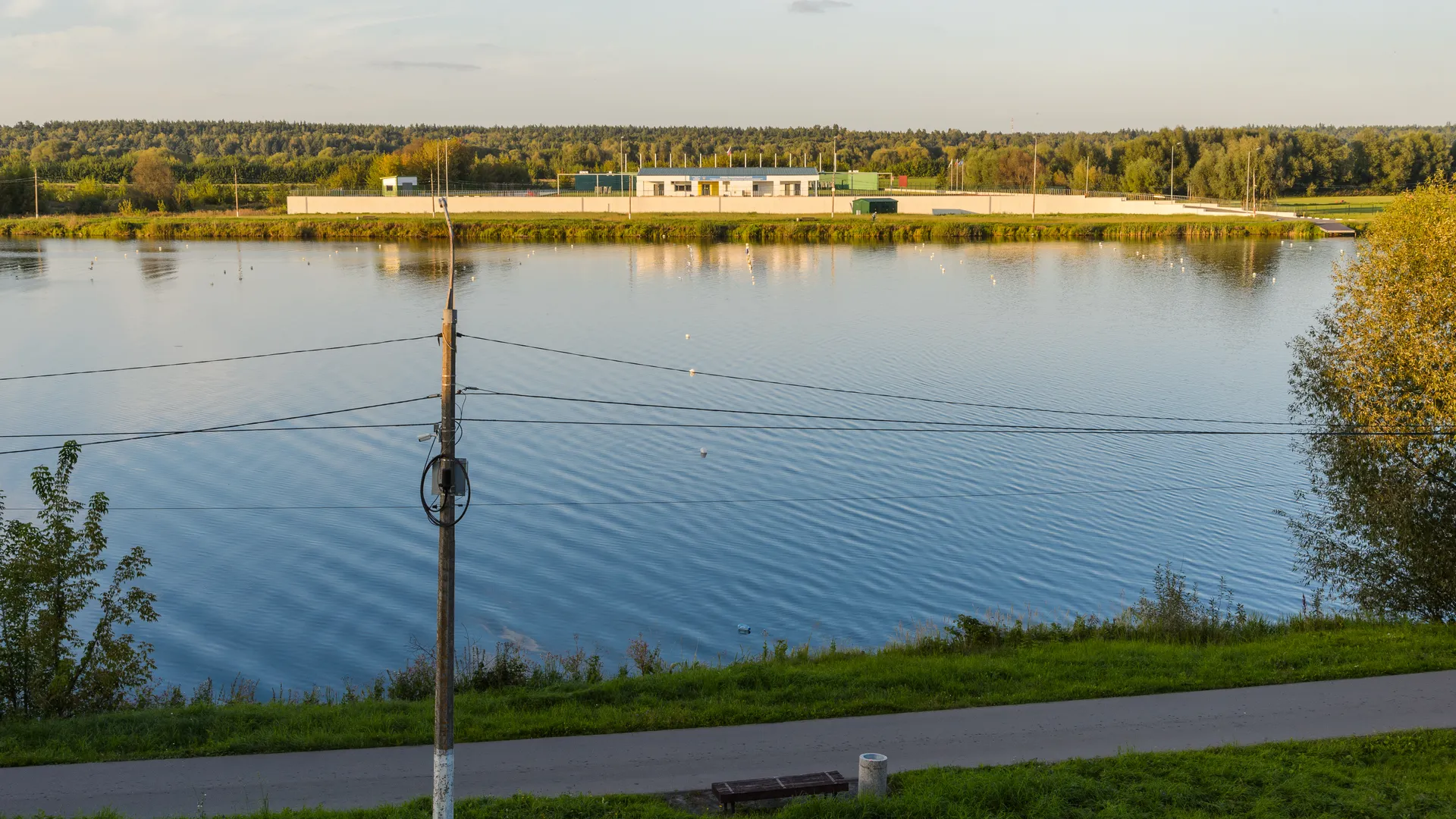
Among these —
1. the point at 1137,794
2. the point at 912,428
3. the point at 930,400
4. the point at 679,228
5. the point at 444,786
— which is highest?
the point at 679,228

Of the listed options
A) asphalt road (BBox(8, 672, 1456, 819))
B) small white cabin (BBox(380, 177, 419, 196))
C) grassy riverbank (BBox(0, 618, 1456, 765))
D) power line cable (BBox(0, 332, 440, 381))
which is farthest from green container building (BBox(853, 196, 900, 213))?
asphalt road (BBox(8, 672, 1456, 819))

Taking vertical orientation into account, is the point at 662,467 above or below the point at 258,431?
below

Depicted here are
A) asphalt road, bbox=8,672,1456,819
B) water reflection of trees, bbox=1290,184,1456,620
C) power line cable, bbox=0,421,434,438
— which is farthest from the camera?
power line cable, bbox=0,421,434,438

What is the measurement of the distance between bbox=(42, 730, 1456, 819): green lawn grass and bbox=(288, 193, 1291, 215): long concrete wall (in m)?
103

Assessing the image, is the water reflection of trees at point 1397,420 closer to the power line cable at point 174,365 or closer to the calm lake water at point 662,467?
the calm lake water at point 662,467

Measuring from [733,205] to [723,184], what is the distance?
21.1 feet

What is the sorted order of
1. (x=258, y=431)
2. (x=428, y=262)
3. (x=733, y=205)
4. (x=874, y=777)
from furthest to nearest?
1. (x=733, y=205)
2. (x=428, y=262)
3. (x=258, y=431)
4. (x=874, y=777)

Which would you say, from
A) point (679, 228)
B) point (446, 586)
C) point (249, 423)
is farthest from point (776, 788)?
point (679, 228)

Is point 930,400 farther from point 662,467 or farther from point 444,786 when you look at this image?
point 444,786

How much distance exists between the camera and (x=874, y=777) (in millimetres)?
10594

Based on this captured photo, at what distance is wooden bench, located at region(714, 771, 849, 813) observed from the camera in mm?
10641

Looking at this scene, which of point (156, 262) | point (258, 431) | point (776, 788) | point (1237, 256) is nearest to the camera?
point (776, 788)

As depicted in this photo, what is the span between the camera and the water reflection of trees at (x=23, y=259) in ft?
245

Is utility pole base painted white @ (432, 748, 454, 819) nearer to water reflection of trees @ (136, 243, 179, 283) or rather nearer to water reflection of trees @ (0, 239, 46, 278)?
water reflection of trees @ (136, 243, 179, 283)
